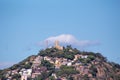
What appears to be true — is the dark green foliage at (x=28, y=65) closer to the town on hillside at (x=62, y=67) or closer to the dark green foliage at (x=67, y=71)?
the town on hillside at (x=62, y=67)

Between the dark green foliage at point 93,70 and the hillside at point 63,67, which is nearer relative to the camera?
the hillside at point 63,67

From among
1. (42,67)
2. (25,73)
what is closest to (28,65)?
(25,73)

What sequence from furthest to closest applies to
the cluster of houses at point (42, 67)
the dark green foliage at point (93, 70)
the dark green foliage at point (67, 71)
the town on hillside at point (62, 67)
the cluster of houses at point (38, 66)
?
the cluster of houses at point (38, 66), the cluster of houses at point (42, 67), the dark green foliage at point (93, 70), the town on hillside at point (62, 67), the dark green foliage at point (67, 71)

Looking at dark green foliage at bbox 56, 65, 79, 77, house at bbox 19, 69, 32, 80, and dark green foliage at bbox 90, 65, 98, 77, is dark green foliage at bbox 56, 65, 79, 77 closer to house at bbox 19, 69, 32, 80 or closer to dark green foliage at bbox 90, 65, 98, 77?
dark green foliage at bbox 90, 65, 98, 77

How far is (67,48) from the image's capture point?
428 feet

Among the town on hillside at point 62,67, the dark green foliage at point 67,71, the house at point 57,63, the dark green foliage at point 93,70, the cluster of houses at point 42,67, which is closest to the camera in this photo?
the dark green foliage at point 67,71

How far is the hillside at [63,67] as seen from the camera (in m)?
114

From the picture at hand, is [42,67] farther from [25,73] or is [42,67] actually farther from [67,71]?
[67,71]

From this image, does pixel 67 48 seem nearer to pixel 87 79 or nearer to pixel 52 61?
pixel 52 61

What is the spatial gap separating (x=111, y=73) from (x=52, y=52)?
838 inches

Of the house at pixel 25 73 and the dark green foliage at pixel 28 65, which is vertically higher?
the dark green foliage at pixel 28 65

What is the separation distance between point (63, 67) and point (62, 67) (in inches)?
15.4

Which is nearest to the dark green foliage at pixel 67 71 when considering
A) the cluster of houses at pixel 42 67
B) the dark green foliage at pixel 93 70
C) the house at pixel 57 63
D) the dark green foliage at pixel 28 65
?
the cluster of houses at pixel 42 67

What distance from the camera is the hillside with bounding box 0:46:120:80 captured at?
11410cm
